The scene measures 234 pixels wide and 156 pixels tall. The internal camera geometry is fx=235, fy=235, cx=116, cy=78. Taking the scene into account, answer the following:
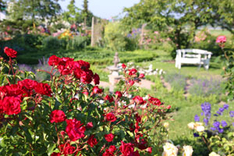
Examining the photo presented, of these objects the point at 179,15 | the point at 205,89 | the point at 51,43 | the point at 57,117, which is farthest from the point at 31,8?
the point at 57,117

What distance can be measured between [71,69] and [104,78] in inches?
223

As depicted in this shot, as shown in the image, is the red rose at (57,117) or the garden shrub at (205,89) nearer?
the red rose at (57,117)

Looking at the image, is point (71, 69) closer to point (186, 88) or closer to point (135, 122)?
point (135, 122)

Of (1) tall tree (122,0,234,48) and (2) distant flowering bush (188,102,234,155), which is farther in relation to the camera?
(1) tall tree (122,0,234,48)

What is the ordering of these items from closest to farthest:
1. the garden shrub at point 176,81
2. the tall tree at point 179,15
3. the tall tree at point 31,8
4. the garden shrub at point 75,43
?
the garden shrub at point 176,81 < the tall tree at point 179,15 < the garden shrub at point 75,43 < the tall tree at point 31,8

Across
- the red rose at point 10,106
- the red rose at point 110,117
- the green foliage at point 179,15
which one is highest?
the green foliage at point 179,15

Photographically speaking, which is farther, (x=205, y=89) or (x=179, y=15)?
(x=179, y=15)

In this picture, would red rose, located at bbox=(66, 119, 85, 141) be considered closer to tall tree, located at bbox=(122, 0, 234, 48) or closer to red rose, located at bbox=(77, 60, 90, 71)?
red rose, located at bbox=(77, 60, 90, 71)

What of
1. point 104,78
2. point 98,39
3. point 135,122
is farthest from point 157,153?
point 98,39

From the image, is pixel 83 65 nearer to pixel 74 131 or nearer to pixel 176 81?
pixel 74 131

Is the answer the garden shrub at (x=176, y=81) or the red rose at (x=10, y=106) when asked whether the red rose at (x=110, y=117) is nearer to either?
the red rose at (x=10, y=106)

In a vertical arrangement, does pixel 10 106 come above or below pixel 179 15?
below

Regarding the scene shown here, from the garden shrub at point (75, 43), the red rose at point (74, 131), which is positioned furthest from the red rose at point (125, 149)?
the garden shrub at point (75, 43)

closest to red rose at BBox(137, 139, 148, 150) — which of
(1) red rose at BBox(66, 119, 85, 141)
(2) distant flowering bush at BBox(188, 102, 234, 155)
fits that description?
(1) red rose at BBox(66, 119, 85, 141)
